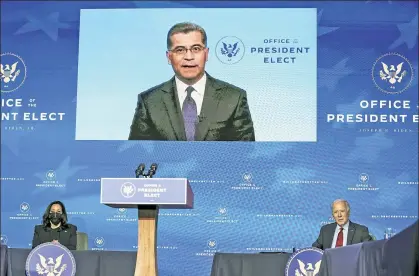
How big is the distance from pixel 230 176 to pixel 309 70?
4.93 ft

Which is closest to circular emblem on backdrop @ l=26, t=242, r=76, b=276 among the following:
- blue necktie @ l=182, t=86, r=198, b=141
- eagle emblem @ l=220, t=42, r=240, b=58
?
blue necktie @ l=182, t=86, r=198, b=141

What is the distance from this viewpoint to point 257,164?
8734mm

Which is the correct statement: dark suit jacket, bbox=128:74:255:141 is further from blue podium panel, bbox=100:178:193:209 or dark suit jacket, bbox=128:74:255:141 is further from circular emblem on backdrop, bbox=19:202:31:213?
blue podium panel, bbox=100:178:193:209

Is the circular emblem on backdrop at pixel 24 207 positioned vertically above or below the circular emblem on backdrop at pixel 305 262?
above

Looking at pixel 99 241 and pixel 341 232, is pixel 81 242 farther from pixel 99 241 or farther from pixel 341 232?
pixel 341 232

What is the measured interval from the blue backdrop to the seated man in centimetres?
170

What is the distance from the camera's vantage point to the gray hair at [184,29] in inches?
352

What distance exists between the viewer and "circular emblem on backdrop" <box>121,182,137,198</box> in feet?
19.1

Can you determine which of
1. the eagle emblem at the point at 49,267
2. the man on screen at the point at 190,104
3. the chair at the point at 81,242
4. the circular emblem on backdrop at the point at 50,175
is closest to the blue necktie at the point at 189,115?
the man on screen at the point at 190,104

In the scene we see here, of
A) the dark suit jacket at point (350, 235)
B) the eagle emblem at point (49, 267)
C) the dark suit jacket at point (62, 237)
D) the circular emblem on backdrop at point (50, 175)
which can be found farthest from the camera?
the circular emblem on backdrop at point (50, 175)

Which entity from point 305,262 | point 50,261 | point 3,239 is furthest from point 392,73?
point 3,239

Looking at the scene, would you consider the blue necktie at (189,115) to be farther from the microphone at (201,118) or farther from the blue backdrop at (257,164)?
the blue backdrop at (257,164)

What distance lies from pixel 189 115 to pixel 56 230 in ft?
7.99

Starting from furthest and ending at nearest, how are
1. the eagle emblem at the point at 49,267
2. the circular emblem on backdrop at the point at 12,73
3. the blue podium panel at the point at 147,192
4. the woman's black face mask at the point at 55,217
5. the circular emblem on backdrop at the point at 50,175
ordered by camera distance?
the circular emblem on backdrop at the point at 12,73 < the circular emblem on backdrop at the point at 50,175 < the woman's black face mask at the point at 55,217 < the eagle emblem at the point at 49,267 < the blue podium panel at the point at 147,192
